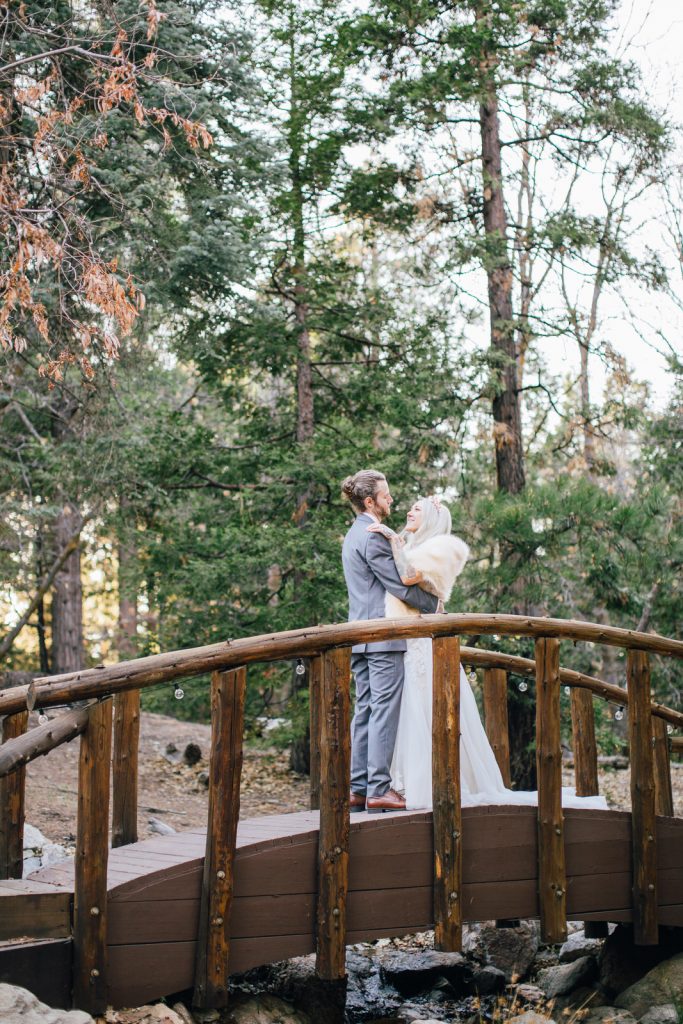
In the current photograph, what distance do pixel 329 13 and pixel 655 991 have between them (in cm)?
1242

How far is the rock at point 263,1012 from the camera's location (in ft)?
18.8

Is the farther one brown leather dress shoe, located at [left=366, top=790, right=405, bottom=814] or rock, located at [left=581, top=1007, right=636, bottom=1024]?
rock, located at [left=581, top=1007, right=636, bottom=1024]

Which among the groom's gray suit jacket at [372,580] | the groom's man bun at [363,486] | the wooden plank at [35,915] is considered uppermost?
the groom's man bun at [363,486]

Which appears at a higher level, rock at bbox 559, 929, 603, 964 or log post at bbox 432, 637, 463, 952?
log post at bbox 432, 637, 463, 952

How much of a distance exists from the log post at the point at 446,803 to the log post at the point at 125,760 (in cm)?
165

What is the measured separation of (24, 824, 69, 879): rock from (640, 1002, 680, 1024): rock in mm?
4082

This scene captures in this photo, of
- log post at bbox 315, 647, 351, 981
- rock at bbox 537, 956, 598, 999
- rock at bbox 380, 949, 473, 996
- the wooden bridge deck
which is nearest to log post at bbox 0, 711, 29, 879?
the wooden bridge deck

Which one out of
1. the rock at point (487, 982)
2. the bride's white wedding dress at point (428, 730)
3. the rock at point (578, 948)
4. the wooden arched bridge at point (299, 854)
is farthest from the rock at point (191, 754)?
the bride's white wedding dress at point (428, 730)

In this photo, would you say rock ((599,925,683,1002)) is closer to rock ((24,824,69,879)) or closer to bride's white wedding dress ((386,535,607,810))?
bride's white wedding dress ((386,535,607,810))

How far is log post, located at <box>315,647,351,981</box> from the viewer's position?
220 inches

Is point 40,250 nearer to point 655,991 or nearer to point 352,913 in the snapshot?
point 352,913

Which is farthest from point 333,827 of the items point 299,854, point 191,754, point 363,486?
point 191,754

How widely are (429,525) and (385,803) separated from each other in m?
1.73

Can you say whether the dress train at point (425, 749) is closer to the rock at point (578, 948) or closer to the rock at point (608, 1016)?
the rock at point (608, 1016)
